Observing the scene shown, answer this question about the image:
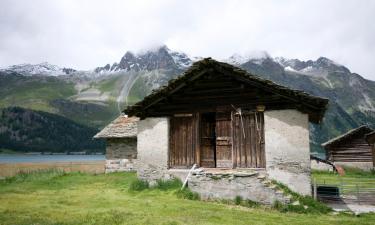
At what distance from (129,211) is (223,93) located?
8.01m

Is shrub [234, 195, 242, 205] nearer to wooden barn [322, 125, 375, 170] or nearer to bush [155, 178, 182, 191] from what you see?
bush [155, 178, 182, 191]

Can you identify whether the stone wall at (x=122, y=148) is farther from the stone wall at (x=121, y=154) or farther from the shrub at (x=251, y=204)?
the shrub at (x=251, y=204)

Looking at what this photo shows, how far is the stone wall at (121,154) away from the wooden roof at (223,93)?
11188 mm

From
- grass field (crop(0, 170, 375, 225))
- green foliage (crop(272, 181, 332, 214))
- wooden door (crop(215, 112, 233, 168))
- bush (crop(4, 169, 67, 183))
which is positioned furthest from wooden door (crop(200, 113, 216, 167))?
bush (crop(4, 169, 67, 183))

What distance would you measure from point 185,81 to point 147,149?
414 cm

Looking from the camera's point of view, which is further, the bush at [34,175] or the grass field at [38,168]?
the grass field at [38,168]

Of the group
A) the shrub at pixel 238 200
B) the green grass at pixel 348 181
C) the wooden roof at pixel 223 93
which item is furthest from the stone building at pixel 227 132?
the green grass at pixel 348 181

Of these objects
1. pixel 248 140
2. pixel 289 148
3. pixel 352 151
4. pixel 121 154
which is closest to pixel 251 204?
pixel 289 148

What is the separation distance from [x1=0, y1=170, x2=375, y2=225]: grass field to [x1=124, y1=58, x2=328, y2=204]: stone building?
4.27ft

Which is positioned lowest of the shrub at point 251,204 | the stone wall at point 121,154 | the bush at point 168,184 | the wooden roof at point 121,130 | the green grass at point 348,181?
the green grass at point 348,181

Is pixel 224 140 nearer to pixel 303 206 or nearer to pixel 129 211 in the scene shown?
pixel 303 206

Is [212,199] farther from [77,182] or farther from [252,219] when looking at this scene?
[77,182]

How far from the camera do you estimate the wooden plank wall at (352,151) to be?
135 feet

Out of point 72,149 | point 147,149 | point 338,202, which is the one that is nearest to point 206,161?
point 147,149
